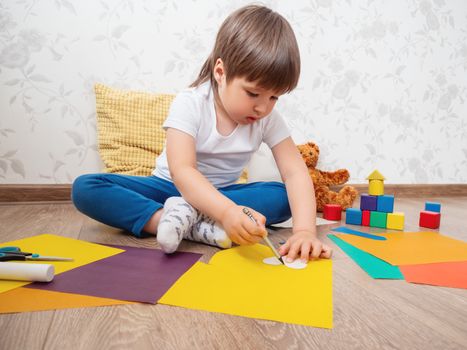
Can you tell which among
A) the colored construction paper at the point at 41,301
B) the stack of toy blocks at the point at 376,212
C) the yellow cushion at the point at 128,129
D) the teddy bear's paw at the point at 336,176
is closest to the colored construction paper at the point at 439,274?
the stack of toy blocks at the point at 376,212

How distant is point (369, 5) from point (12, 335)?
77.0 inches

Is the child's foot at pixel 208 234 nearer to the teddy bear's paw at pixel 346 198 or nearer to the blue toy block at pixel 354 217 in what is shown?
the blue toy block at pixel 354 217

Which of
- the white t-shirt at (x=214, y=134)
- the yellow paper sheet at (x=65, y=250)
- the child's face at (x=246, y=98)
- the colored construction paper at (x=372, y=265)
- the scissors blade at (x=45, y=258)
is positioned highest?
the child's face at (x=246, y=98)

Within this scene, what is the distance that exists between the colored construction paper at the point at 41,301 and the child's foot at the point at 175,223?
0.22 m

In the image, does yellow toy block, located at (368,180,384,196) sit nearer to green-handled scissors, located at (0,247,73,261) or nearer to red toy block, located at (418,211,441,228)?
red toy block, located at (418,211,441,228)

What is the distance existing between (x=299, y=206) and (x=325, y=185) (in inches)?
28.2

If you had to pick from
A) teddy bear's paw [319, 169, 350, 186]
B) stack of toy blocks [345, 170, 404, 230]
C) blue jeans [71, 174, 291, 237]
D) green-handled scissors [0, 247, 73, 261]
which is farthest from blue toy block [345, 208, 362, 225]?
green-handled scissors [0, 247, 73, 261]

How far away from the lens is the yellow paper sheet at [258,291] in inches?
19.2

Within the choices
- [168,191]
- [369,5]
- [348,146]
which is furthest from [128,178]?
[369,5]

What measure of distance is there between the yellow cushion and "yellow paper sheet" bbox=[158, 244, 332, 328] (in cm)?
82

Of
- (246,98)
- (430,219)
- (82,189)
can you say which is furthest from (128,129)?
(430,219)

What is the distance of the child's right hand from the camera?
2.14 ft

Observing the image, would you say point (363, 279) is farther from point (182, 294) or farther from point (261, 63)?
point (261, 63)

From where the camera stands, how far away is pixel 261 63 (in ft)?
2.55
